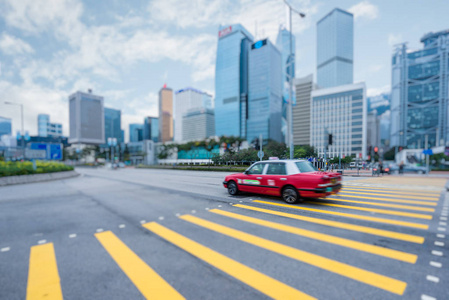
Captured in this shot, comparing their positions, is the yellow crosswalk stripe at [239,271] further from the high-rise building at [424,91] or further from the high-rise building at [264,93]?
the high-rise building at [424,91]

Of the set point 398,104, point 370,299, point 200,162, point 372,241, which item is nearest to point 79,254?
point 370,299

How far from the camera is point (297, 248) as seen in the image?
3613 millimetres

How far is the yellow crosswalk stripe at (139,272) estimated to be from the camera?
100 inches

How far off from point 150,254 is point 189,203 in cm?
377

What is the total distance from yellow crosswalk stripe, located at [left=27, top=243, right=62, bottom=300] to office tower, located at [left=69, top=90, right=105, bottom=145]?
176851 millimetres

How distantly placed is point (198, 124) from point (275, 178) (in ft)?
566

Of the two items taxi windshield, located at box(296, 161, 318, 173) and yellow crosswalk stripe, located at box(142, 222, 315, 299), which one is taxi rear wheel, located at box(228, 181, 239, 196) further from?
yellow crosswalk stripe, located at box(142, 222, 315, 299)

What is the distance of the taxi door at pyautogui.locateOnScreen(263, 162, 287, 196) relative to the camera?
6.82 metres

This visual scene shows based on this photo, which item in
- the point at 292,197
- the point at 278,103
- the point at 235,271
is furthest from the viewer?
the point at 278,103

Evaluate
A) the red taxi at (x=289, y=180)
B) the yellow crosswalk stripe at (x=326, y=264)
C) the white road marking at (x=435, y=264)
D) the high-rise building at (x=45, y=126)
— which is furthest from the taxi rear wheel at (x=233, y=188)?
the high-rise building at (x=45, y=126)

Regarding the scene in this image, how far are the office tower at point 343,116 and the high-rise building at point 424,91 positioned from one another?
86.7 ft

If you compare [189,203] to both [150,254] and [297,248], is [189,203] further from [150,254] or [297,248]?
[297,248]

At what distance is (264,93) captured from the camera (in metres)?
133

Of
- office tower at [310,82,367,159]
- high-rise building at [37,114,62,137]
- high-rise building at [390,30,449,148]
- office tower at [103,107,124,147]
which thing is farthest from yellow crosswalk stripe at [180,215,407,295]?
high-rise building at [37,114,62,137]
